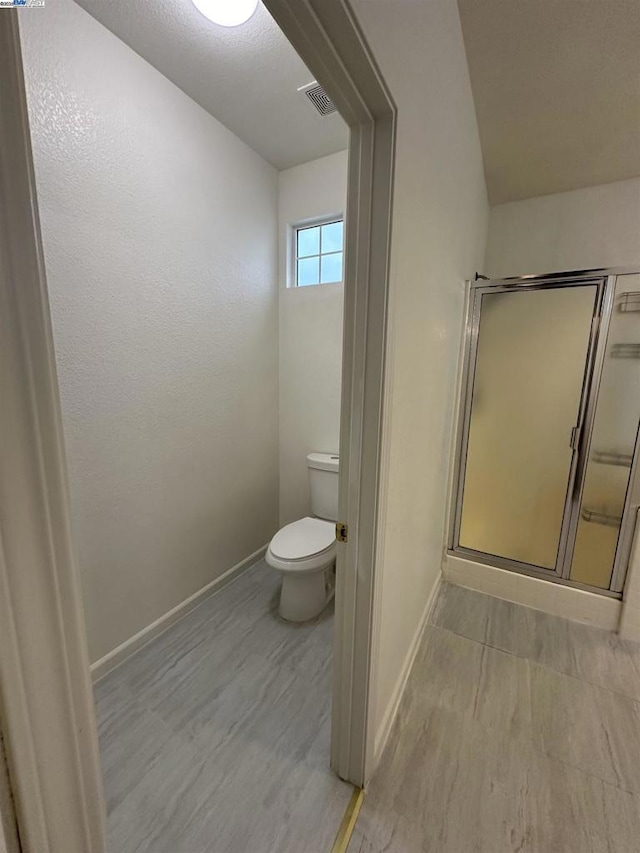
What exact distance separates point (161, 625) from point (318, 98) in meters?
2.62

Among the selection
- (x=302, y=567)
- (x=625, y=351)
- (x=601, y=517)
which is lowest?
(x=302, y=567)

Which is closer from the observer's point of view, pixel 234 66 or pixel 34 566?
pixel 34 566

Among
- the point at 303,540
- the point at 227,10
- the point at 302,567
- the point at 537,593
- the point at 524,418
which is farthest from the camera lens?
→ the point at 524,418

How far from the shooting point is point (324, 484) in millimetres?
2225

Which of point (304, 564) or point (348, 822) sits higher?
point (304, 564)

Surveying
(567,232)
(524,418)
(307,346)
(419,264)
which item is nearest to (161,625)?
(307,346)

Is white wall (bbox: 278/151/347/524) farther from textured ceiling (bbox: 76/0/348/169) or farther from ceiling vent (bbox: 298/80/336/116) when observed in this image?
ceiling vent (bbox: 298/80/336/116)

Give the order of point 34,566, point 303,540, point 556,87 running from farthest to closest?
point 303,540 < point 556,87 < point 34,566

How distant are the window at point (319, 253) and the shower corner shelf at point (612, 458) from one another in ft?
5.83

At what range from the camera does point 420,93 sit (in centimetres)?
97

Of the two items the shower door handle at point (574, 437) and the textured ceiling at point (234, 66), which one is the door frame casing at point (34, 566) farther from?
the shower door handle at point (574, 437)

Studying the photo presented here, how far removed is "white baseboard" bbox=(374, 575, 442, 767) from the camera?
1243 millimetres

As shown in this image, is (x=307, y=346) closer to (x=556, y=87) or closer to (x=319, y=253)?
(x=319, y=253)

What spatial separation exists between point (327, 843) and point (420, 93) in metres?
2.11
